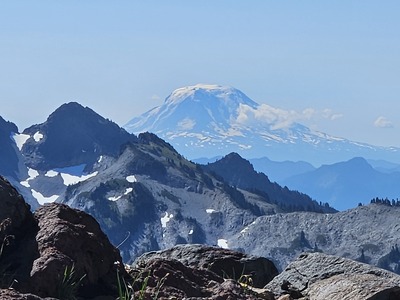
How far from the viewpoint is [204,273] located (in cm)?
1308

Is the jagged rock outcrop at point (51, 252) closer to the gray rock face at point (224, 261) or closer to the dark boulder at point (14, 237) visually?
the dark boulder at point (14, 237)

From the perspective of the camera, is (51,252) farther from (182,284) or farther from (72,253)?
(182,284)

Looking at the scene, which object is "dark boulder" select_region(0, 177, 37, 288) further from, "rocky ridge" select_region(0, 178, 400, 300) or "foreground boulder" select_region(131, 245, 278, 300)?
"foreground boulder" select_region(131, 245, 278, 300)

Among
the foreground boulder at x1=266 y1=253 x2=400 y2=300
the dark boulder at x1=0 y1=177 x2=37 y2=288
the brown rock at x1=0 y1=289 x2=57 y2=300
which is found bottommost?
the foreground boulder at x1=266 y1=253 x2=400 y2=300

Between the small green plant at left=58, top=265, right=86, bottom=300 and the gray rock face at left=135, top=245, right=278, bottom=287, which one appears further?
the gray rock face at left=135, top=245, right=278, bottom=287

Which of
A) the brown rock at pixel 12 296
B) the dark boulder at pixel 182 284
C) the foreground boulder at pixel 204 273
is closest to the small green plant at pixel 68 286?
the dark boulder at pixel 182 284

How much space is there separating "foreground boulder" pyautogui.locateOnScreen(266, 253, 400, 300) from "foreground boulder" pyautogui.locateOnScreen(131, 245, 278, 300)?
85 cm

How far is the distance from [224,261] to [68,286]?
6.70 m

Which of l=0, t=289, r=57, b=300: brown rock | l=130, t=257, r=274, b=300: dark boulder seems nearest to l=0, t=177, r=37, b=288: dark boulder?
l=130, t=257, r=274, b=300: dark boulder

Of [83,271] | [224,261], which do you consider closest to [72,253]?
[83,271]

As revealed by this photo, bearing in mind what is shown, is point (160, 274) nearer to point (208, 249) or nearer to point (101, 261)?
point (101, 261)

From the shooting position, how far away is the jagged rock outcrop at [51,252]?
34.2 feet

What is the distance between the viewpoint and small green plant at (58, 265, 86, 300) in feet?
34.3

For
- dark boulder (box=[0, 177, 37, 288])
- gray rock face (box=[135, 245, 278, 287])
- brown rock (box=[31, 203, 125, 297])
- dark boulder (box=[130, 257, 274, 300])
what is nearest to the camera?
brown rock (box=[31, 203, 125, 297])
